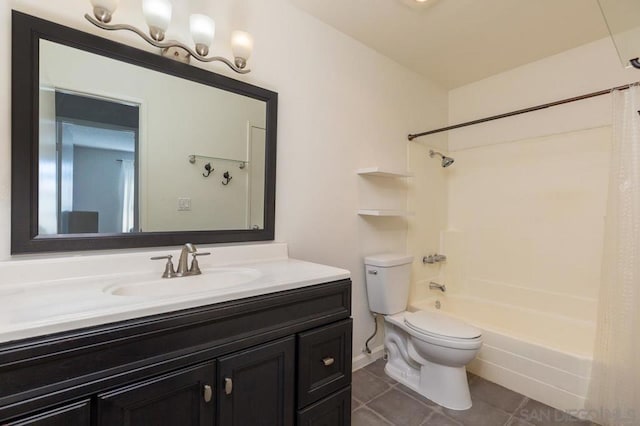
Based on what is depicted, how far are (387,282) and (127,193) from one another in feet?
5.26

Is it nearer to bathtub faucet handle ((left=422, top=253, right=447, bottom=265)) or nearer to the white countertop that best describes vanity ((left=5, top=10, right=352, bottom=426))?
the white countertop

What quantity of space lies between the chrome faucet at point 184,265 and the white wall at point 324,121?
512mm

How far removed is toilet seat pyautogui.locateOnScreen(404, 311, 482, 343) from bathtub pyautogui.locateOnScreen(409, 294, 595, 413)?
0.35 metres

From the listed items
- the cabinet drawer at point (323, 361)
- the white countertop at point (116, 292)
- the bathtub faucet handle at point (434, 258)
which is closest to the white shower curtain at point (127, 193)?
the white countertop at point (116, 292)

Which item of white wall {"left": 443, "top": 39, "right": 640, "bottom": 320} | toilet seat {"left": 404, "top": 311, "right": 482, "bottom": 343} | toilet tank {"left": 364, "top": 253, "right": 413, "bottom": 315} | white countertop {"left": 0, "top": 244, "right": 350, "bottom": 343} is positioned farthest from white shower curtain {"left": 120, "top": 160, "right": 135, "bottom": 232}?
white wall {"left": 443, "top": 39, "right": 640, "bottom": 320}

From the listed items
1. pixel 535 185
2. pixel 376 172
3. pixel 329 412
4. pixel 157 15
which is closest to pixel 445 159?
pixel 535 185

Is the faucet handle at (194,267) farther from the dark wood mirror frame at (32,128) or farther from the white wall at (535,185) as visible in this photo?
the white wall at (535,185)

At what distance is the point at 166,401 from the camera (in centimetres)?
82

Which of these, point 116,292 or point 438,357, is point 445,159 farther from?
point 116,292

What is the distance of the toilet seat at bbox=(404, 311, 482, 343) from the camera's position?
5.44ft

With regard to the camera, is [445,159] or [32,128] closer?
[32,128]

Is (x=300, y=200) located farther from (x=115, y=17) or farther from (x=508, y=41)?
(x=508, y=41)

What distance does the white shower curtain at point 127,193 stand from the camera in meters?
1.21

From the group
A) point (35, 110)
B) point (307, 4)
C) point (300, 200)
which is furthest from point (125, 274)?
point (307, 4)
